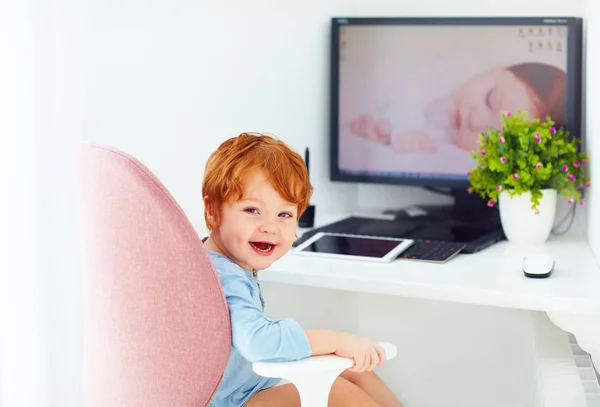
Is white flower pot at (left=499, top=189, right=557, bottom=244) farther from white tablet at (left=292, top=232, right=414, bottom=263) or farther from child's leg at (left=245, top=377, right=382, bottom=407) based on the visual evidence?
child's leg at (left=245, top=377, right=382, bottom=407)

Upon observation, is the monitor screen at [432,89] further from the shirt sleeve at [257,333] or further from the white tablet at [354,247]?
the shirt sleeve at [257,333]

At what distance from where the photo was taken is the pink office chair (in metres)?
0.93

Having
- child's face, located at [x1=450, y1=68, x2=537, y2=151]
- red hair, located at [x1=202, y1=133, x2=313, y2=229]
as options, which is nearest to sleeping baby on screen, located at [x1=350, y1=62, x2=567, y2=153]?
child's face, located at [x1=450, y1=68, x2=537, y2=151]

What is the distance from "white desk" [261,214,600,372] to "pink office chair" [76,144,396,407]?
1.22 ft

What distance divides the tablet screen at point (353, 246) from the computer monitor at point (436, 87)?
34cm

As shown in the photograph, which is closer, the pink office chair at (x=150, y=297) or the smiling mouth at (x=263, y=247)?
the pink office chair at (x=150, y=297)

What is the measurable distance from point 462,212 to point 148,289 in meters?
1.16

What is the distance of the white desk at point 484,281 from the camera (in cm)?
126

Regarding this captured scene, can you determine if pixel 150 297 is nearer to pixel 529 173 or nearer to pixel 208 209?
pixel 208 209

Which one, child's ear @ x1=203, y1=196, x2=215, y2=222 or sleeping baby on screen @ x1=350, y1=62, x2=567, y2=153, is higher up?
sleeping baby on screen @ x1=350, y1=62, x2=567, y2=153

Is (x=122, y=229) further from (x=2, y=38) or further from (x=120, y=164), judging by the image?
(x=2, y=38)

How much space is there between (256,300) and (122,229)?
0.84 feet

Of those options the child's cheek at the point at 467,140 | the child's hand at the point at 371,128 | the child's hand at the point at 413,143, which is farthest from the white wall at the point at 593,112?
the child's hand at the point at 371,128

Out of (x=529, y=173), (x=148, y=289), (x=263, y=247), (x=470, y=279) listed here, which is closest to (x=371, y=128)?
(x=529, y=173)
